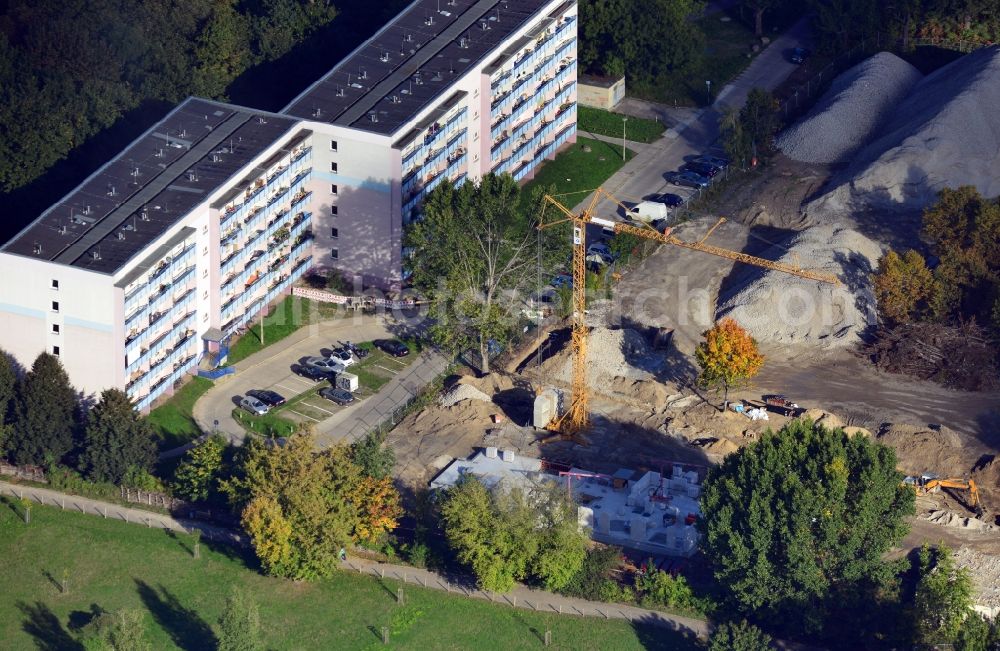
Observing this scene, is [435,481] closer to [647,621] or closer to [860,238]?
[647,621]

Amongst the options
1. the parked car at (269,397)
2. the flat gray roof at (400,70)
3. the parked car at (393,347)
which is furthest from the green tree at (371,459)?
the flat gray roof at (400,70)

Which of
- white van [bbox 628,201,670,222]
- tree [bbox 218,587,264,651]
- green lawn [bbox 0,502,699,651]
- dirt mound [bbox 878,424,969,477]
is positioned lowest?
green lawn [bbox 0,502,699,651]

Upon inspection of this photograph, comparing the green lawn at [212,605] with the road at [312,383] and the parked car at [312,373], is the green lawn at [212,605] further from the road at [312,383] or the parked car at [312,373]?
the parked car at [312,373]

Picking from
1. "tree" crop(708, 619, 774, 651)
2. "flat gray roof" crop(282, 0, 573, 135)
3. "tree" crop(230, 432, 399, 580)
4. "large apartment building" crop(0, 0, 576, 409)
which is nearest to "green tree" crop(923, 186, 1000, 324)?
"large apartment building" crop(0, 0, 576, 409)

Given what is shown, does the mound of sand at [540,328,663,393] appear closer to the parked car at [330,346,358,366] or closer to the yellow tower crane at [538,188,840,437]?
the yellow tower crane at [538,188,840,437]

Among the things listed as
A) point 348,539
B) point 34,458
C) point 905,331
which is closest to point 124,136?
point 34,458

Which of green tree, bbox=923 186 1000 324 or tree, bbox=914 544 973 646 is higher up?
green tree, bbox=923 186 1000 324
